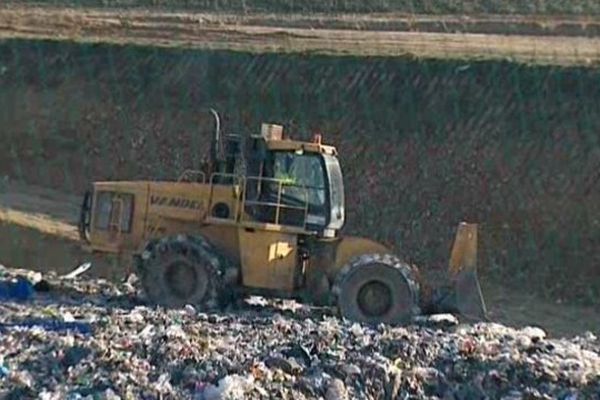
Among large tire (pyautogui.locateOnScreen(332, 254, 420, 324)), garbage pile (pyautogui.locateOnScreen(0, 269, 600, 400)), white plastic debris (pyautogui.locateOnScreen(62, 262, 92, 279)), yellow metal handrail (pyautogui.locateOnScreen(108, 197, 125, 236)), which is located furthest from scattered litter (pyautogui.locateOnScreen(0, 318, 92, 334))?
white plastic debris (pyautogui.locateOnScreen(62, 262, 92, 279))

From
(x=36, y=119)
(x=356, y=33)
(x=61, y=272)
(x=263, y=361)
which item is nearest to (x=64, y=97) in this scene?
(x=36, y=119)

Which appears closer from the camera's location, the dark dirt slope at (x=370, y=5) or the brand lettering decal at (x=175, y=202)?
the brand lettering decal at (x=175, y=202)

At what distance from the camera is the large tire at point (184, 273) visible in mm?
14570

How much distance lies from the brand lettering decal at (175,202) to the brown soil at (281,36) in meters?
11.8

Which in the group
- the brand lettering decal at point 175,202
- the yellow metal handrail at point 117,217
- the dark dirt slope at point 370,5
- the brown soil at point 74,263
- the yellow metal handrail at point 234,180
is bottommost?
the brown soil at point 74,263

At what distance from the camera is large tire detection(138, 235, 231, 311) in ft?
47.8

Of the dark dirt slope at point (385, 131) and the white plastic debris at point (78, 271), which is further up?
the dark dirt slope at point (385, 131)

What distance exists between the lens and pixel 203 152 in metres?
25.6

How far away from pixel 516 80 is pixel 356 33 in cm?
804

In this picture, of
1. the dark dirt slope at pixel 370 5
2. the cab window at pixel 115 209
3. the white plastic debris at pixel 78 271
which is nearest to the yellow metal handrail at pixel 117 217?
the cab window at pixel 115 209

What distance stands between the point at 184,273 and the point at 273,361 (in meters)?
4.01

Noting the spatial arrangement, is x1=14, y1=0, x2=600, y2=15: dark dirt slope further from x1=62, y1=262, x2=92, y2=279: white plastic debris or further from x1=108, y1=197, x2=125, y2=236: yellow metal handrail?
x1=108, y1=197, x2=125, y2=236: yellow metal handrail

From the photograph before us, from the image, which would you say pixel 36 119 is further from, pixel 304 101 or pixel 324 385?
pixel 324 385

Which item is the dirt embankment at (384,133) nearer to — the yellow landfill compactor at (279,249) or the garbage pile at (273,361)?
the yellow landfill compactor at (279,249)
